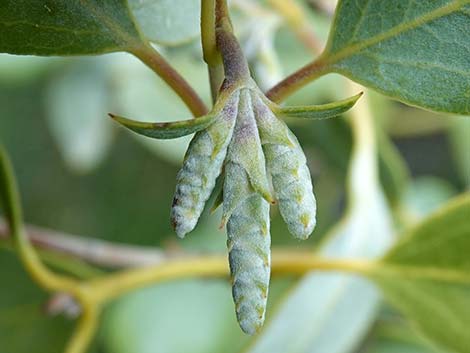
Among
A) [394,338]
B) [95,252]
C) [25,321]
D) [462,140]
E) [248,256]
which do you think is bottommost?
[394,338]

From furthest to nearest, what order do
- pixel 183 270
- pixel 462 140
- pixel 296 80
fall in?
pixel 462 140 < pixel 183 270 < pixel 296 80

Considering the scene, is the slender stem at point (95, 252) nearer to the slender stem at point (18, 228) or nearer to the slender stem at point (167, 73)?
the slender stem at point (18, 228)

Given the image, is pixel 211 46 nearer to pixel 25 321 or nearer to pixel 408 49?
pixel 408 49

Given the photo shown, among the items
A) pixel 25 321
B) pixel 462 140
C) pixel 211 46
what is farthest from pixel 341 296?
pixel 211 46

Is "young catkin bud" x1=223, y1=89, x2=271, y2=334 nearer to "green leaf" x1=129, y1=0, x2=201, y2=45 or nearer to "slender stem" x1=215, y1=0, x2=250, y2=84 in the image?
"slender stem" x1=215, y1=0, x2=250, y2=84

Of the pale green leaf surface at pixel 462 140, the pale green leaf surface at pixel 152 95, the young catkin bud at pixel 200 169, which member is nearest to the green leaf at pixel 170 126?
the young catkin bud at pixel 200 169

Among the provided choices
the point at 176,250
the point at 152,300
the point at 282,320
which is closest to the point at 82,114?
the point at 152,300

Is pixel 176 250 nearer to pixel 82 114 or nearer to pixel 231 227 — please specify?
pixel 82 114
